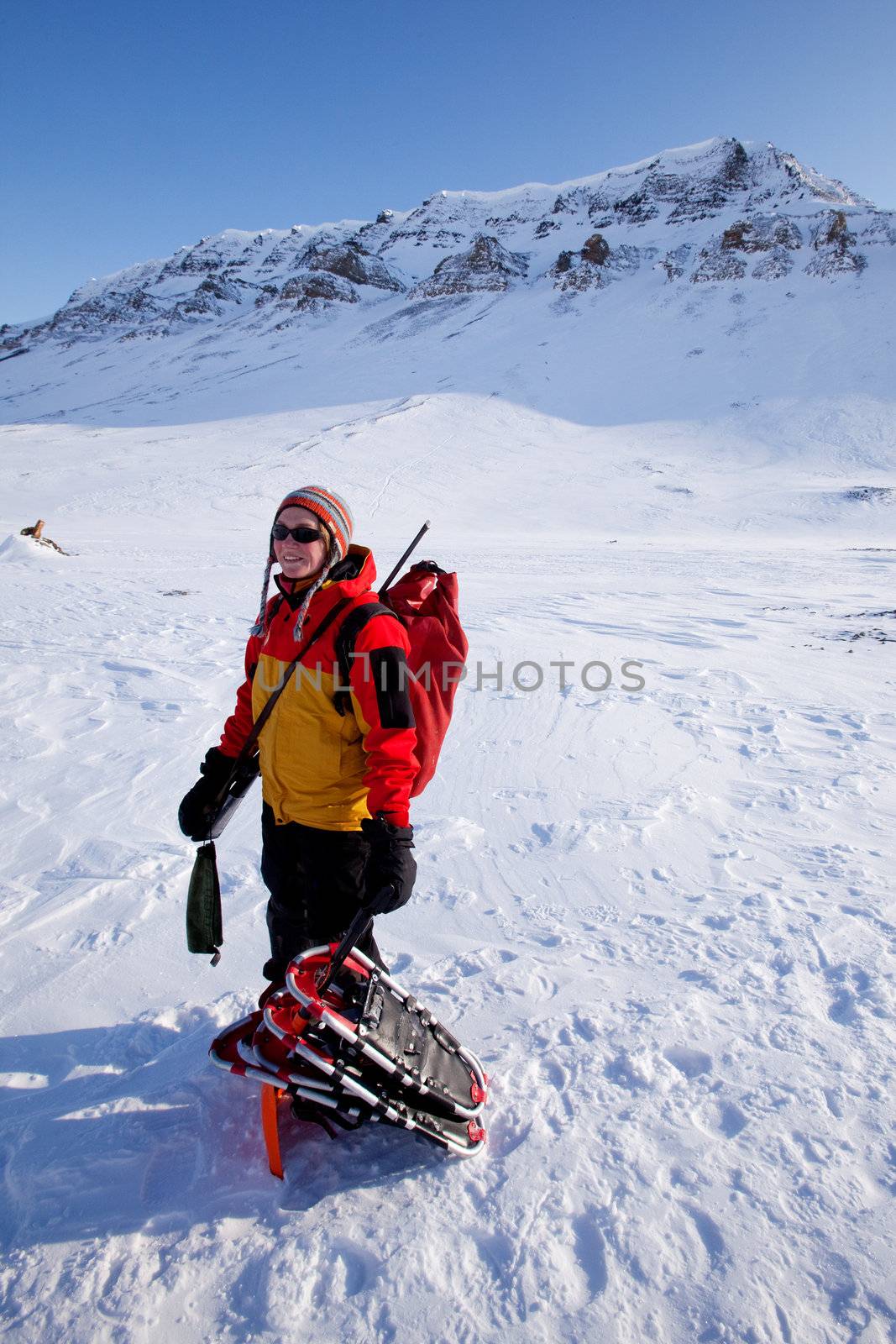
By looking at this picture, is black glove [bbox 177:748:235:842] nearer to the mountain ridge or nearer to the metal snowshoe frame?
the metal snowshoe frame

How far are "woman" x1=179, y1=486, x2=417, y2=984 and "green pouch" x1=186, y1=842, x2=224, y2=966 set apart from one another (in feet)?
0.41

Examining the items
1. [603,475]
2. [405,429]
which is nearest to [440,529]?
[603,475]

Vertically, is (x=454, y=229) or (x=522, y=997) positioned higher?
(x=454, y=229)

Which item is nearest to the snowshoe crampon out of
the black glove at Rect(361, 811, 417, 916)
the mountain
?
the black glove at Rect(361, 811, 417, 916)

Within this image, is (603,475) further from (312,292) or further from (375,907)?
(312,292)

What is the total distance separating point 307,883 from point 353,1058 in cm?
50

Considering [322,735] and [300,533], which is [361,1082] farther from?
[300,533]

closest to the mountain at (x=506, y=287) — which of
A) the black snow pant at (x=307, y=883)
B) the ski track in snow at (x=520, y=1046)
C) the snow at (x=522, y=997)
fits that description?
the snow at (x=522, y=997)

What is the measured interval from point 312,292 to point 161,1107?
7022 cm

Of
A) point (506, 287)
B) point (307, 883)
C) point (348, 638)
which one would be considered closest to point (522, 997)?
point (307, 883)

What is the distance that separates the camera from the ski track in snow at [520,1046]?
1.63 metres

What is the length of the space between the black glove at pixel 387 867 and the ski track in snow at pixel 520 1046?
0.84 meters

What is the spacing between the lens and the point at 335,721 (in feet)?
6.42

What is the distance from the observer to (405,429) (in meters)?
29.8
